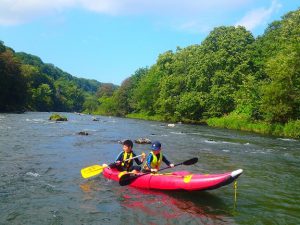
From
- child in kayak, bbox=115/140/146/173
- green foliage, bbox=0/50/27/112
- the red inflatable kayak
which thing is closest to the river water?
the red inflatable kayak

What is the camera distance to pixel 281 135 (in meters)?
31.1

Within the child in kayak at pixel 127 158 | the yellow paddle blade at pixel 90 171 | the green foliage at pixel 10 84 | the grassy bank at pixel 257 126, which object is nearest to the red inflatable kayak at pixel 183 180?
the child in kayak at pixel 127 158

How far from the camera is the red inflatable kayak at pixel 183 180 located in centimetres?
851

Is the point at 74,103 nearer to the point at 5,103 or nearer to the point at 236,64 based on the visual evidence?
the point at 5,103

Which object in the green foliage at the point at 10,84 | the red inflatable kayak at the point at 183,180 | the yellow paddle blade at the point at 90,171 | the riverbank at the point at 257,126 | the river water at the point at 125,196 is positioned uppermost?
the green foliage at the point at 10,84

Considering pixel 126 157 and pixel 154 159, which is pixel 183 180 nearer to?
pixel 154 159

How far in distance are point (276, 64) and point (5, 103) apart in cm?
4825

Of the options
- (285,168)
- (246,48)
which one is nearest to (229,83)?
(246,48)

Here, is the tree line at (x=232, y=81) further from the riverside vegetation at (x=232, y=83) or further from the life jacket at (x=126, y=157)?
the life jacket at (x=126, y=157)

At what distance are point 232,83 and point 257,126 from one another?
42.1 ft

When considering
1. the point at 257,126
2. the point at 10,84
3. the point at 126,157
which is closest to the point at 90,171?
the point at 126,157

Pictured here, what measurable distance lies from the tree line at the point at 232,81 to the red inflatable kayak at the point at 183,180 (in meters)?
22.5

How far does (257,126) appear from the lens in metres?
34.3

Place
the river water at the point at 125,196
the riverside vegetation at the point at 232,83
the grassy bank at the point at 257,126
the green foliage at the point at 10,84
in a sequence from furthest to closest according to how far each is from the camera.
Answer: the green foliage at the point at 10,84, the riverside vegetation at the point at 232,83, the grassy bank at the point at 257,126, the river water at the point at 125,196
